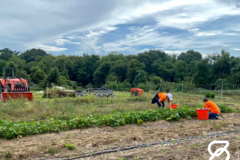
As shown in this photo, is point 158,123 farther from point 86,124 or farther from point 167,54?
point 167,54

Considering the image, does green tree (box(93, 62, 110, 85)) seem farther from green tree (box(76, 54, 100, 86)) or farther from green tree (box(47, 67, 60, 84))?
green tree (box(47, 67, 60, 84))

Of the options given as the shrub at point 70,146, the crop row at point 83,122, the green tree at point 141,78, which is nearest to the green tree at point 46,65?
the green tree at point 141,78

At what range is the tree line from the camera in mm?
38375

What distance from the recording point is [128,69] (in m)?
46.3

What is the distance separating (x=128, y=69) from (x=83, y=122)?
3892 centimetres

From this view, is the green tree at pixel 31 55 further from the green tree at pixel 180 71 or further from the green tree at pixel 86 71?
the green tree at pixel 180 71

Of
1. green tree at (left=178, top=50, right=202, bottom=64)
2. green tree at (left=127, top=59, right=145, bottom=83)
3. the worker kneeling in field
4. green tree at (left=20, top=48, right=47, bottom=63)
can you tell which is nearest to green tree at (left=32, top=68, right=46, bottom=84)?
green tree at (left=127, top=59, right=145, bottom=83)

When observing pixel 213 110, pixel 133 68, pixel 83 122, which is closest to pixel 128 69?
pixel 133 68

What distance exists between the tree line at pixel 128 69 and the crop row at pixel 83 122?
86.2 ft

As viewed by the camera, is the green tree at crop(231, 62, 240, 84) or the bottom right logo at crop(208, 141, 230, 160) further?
the green tree at crop(231, 62, 240, 84)

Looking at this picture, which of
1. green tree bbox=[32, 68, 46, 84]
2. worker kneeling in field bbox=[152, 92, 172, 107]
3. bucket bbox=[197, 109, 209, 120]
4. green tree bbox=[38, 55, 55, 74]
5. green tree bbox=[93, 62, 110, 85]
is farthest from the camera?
green tree bbox=[93, 62, 110, 85]

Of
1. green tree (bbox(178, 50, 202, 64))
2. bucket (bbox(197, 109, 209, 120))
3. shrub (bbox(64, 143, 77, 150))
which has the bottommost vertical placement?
shrub (bbox(64, 143, 77, 150))

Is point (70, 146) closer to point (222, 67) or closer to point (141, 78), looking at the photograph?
point (141, 78)

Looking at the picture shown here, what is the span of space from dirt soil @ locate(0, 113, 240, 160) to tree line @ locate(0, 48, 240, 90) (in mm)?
28517
